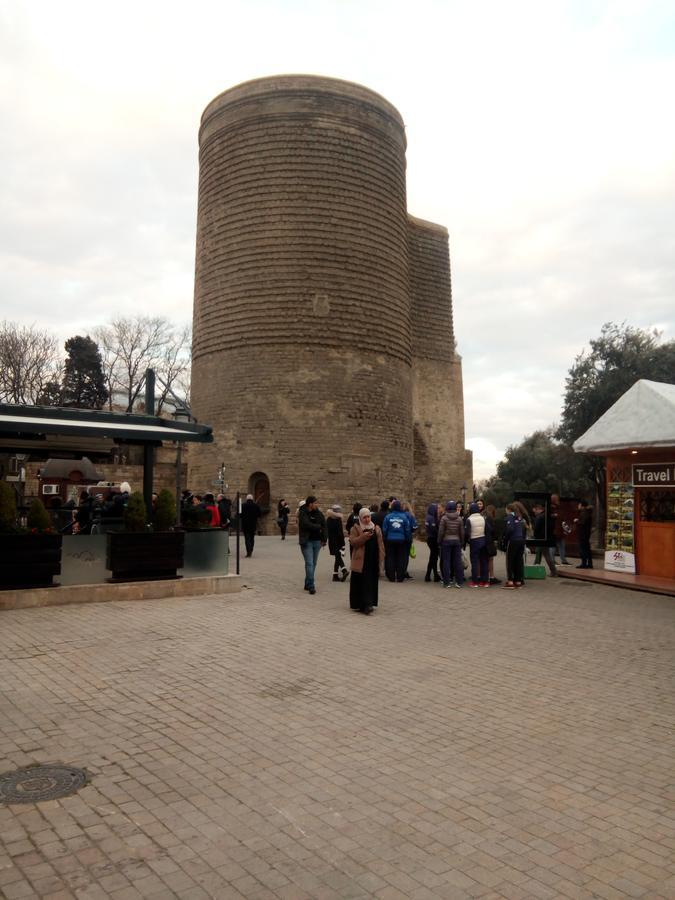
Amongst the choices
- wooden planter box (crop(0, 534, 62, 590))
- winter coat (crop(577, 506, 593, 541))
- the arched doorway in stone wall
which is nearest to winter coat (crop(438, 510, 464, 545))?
winter coat (crop(577, 506, 593, 541))

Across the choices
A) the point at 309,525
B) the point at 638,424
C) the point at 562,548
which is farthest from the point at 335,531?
the point at 638,424

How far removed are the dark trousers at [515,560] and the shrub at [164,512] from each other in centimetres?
602

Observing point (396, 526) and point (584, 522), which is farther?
point (584, 522)

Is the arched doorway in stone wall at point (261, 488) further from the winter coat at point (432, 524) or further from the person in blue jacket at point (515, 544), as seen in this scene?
the person in blue jacket at point (515, 544)

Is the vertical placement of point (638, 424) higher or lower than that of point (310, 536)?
higher

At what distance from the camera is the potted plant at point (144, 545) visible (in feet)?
34.0

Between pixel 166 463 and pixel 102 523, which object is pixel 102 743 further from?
pixel 166 463

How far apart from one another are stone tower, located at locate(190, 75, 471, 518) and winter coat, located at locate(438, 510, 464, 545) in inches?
541

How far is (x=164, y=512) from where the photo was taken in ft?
35.9

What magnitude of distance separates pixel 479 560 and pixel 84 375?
41590mm

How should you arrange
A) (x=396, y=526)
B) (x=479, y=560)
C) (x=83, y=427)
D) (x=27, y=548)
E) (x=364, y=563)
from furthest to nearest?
1. (x=396, y=526)
2. (x=479, y=560)
3. (x=83, y=427)
4. (x=364, y=563)
5. (x=27, y=548)

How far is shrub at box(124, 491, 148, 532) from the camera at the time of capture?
1060cm

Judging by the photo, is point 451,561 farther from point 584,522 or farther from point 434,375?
point 434,375

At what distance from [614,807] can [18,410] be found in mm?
9584
